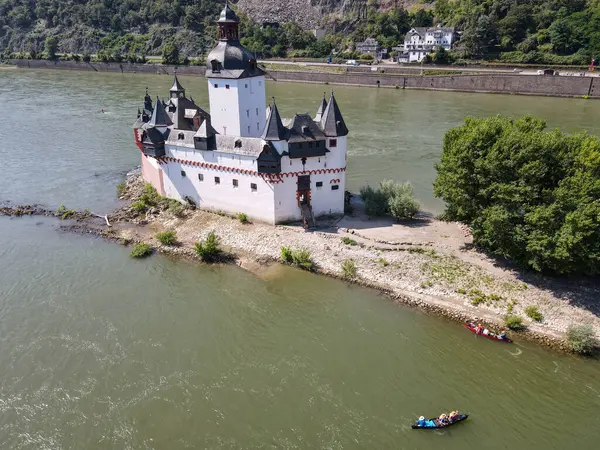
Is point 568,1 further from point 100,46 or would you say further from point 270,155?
point 100,46

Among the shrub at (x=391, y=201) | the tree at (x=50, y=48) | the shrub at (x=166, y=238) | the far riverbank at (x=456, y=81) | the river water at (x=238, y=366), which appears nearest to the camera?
the river water at (x=238, y=366)

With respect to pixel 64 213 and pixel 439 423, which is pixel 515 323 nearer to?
pixel 439 423

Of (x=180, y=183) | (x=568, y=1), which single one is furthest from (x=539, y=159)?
(x=568, y=1)

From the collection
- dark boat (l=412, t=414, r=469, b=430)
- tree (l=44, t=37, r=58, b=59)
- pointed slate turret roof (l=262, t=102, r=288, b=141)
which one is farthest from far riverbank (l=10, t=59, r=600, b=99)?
dark boat (l=412, t=414, r=469, b=430)

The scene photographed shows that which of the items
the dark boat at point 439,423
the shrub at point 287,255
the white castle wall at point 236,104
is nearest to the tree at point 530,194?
the dark boat at point 439,423

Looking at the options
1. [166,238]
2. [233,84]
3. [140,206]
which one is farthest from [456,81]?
[166,238]

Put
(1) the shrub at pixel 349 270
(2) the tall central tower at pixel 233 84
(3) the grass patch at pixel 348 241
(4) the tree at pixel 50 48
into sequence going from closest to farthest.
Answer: (1) the shrub at pixel 349 270 → (3) the grass patch at pixel 348 241 → (2) the tall central tower at pixel 233 84 → (4) the tree at pixel 50 48

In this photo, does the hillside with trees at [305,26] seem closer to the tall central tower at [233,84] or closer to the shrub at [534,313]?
the tall central tower at [233,84]
